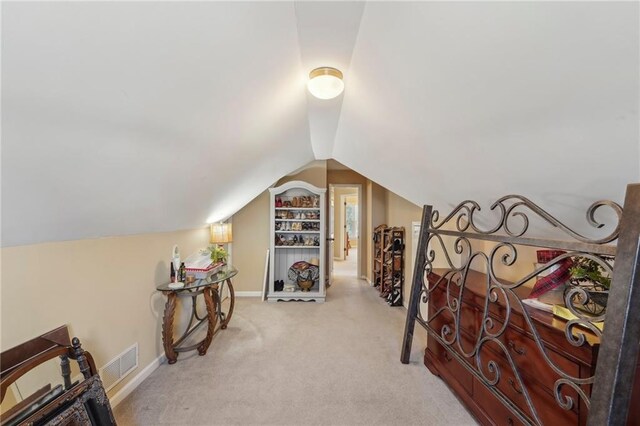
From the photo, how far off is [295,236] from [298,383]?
2.77m

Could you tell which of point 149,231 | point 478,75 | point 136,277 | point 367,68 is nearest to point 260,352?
point 136,277

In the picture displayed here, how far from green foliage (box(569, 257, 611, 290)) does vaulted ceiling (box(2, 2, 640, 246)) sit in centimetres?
26

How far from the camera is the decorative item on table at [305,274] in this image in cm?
450

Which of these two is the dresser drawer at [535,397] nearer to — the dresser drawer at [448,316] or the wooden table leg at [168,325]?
the dresser drawer at [448,316]

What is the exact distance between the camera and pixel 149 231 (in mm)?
2385

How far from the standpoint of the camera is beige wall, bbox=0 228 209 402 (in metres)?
Result: 1.40

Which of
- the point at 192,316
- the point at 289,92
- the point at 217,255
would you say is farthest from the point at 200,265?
the point at 289,92

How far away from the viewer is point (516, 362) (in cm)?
151

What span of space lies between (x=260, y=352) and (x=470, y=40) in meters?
2.85

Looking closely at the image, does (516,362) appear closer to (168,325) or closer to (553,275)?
(553,275)

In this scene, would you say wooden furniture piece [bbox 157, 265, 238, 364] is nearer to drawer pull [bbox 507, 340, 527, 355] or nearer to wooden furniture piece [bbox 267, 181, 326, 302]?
wooden furniture piece [bbox 267, 181, 326, 302]

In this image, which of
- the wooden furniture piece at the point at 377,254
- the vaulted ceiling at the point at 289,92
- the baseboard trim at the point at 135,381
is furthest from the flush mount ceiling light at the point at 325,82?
the wooden furniture piece at the point at 377,254

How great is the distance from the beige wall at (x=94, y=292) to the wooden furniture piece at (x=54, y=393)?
7cm

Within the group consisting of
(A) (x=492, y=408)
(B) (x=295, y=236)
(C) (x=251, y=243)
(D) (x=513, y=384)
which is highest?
(B) (x=295, y=236)
